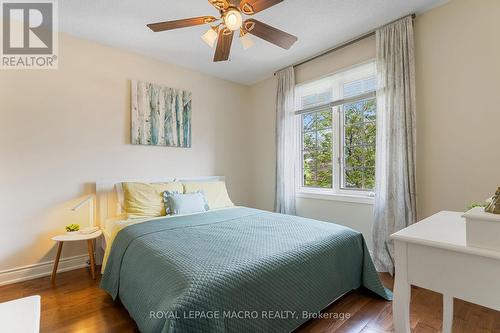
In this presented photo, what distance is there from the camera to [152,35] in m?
2.62

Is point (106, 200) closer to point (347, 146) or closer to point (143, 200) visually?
point (143, 200)

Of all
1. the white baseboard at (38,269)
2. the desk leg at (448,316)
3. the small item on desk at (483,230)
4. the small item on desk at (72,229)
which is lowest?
the white baseboard at (38,269)

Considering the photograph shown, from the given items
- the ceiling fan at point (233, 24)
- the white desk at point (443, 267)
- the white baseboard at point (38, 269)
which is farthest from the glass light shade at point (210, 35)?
the white baseboard at point (38, 269)

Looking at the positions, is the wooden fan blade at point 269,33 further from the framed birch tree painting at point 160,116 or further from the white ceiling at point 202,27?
the framed birch tree painting at point 160,116

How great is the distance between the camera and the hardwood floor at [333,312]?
1596mm

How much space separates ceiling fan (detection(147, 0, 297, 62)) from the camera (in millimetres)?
1595

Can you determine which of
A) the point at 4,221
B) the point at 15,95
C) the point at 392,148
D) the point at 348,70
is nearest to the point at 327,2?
the point at 348,70

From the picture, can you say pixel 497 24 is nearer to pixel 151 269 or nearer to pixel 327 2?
pixel 327 2

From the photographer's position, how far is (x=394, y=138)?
93.1 inches

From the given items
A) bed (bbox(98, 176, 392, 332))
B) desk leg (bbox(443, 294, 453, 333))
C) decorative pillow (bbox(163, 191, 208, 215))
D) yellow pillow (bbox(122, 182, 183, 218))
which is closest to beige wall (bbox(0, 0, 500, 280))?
yellow pillow (bbox(122, 182, 183, 218))

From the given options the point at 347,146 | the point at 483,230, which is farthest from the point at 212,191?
the point at 483,230

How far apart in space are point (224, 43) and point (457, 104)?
2.14m

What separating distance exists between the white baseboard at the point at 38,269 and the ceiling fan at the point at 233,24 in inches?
100

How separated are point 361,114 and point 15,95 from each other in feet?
12.1
